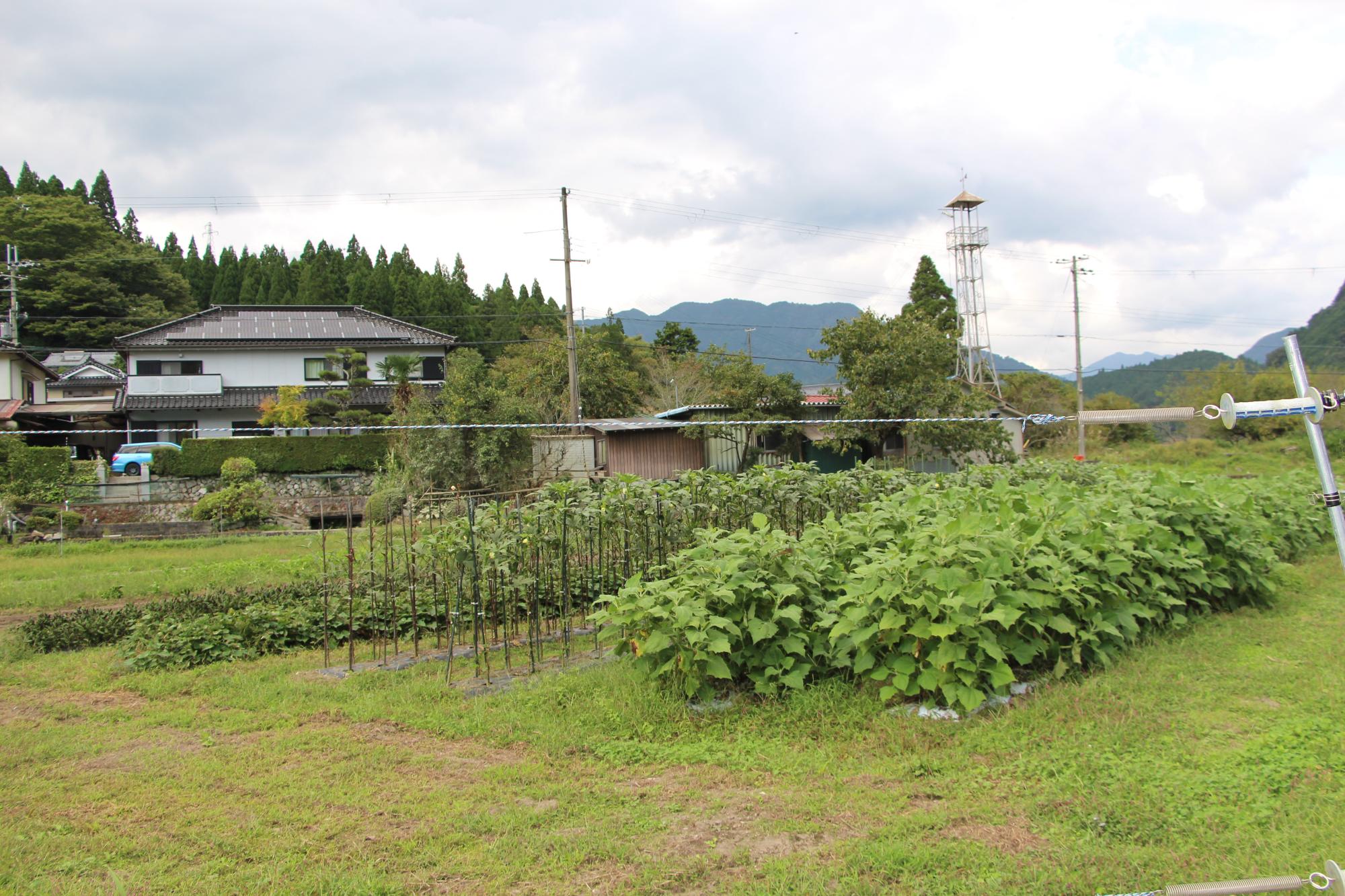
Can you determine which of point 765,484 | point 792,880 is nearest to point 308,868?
point 792,880

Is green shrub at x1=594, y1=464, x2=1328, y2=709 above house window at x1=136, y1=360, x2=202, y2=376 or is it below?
below

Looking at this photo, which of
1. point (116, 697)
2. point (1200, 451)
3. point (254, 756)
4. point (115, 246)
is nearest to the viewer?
point (254, 756)

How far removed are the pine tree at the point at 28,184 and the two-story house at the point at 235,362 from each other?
46.4 ft

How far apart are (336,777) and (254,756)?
0.65 meters

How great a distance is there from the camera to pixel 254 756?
4242mm

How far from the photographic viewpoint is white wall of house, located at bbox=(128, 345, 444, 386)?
96.2 feet

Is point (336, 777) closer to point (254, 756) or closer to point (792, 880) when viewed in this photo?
point (254, 756)

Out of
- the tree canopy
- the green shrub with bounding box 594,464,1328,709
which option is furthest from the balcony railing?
the green shrub with bounding box 594,464,1328,709

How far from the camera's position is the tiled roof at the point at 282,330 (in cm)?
2939

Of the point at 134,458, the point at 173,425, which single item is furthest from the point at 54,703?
the point at 173,425

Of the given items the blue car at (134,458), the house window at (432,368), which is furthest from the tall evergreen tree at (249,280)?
the blue car at (134,458)

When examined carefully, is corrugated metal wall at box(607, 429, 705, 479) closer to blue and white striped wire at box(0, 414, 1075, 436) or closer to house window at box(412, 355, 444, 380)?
blue and white striped wire at box(0, 414, 1075, 436)

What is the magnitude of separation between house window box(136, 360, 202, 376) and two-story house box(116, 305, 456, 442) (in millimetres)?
24

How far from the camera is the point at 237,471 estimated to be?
65.1 ft
